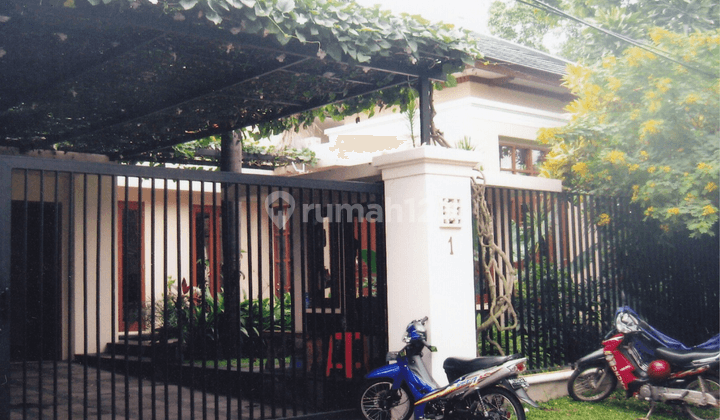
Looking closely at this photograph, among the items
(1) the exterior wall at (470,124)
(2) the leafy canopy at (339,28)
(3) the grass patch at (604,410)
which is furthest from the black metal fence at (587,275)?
(1) the exterior wall at (470,124)

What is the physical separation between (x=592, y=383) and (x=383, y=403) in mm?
2795

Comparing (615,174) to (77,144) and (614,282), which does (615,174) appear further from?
(77,144)

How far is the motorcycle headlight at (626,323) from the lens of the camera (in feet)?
24.1

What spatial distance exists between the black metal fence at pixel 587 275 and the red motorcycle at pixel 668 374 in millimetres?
784

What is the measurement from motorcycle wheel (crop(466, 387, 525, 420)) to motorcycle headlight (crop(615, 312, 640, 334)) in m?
2.31

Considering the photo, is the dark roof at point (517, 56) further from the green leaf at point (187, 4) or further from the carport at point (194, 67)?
the green leaf at point (187, 4)

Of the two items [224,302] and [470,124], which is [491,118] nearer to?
[470,124]

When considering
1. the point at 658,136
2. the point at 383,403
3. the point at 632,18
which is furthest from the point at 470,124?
the point at 383,403

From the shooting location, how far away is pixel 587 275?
8.40 metres

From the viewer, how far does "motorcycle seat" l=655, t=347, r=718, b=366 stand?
6.82 meters

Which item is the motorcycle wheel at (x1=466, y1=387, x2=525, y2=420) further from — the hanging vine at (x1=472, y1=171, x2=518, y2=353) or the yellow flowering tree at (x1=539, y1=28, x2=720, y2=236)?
the yellow flowering tree at (x1=539, y1=28, x2=720, y2=236)

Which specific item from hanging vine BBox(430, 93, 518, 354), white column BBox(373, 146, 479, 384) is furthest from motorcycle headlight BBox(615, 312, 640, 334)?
white column BBox(373, 146, 479, 384)

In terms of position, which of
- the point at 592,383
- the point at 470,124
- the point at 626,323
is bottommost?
the point at 592,383

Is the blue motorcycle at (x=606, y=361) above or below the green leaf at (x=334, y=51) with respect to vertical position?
below
